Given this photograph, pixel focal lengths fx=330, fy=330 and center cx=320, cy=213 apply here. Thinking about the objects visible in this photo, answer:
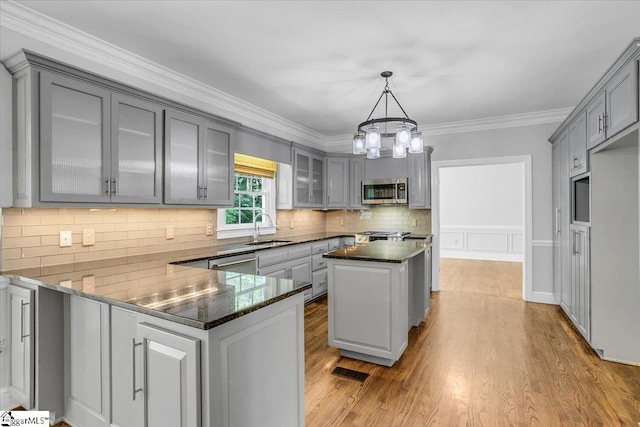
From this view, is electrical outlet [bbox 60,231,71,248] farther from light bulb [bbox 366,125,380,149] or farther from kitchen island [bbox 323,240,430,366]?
light bulb [bbox 366,125,380,149]

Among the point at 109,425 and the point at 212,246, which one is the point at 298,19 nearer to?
the point at 212,246

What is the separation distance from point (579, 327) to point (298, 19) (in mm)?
3844

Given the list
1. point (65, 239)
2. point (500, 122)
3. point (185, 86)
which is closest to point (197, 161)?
point (185, 86)

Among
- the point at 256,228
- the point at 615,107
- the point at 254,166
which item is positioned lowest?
the point at 256,228

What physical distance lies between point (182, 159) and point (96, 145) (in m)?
0.74

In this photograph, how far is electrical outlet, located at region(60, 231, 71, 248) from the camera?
2.43 metres

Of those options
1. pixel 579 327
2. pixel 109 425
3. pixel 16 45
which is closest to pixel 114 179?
pixel 16 45

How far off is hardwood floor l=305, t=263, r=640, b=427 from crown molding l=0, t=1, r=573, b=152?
2.72 m

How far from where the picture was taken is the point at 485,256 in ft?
27.6

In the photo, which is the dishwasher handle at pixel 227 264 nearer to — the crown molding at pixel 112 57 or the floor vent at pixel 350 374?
the floor vent at pixel 350 374

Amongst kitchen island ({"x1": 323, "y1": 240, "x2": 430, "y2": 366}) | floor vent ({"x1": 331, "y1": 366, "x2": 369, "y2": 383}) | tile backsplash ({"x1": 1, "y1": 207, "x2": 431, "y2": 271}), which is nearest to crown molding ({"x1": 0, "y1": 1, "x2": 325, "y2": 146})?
tile backsplash ({"x1": 1, "y1": 207, "x2": 431, "y2": 271})

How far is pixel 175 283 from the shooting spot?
1.76 meters

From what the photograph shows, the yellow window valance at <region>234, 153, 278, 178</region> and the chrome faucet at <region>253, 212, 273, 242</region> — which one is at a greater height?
the yellow window valance at <region>234, 153, 278, 178</region>

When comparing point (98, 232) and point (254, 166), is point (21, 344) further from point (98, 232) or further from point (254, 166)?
point (254, 166)
